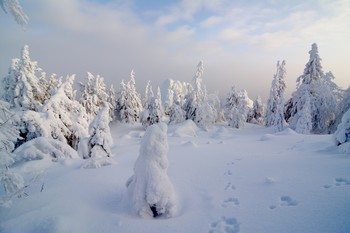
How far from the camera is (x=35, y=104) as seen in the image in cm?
2205

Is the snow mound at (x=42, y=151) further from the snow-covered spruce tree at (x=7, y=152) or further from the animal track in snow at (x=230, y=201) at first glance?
the animal track in snow at (x=230, y=201)

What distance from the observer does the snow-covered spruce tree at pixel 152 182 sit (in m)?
6.75

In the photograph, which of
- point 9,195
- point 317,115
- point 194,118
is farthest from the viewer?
point 194,118

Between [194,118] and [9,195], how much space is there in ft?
131

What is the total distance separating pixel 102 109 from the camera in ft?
56.1

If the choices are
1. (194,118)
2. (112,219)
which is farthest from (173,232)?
(194,118)

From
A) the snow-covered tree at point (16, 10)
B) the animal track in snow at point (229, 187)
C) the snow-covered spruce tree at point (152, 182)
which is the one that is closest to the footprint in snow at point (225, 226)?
the snow-covered spruce tree at point (152, 182)

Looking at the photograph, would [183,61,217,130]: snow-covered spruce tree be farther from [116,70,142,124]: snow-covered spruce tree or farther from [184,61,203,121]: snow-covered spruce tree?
[116,70,142,124]: snow-covered spruce tree

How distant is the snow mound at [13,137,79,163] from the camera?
12789 millimetres

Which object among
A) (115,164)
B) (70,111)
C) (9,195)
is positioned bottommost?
(115,164)

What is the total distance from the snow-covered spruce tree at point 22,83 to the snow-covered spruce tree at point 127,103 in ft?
97.5

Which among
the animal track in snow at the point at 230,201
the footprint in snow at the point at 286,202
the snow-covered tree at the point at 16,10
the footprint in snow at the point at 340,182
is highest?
the snow-covered tree at the point at 16,10

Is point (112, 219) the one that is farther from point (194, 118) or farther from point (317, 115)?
point (194, 118)

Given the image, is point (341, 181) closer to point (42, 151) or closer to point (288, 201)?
point (288, 201)
